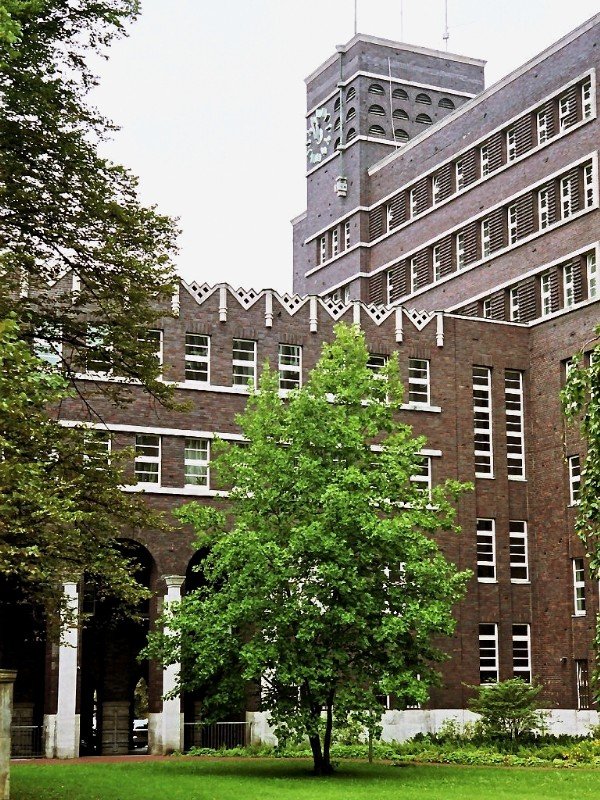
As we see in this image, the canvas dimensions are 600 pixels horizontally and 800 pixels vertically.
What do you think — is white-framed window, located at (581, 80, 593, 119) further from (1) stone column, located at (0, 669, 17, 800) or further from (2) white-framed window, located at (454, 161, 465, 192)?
(1) stone column, located at (0, 669, 17, 800)

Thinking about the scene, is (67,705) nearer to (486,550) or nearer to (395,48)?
(486,550)

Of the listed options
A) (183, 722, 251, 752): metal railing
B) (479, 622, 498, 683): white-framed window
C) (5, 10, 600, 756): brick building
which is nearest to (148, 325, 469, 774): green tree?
(5, 10, 600, 756): brick building

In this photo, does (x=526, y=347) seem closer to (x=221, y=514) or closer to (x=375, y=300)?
(x=375, y=300)

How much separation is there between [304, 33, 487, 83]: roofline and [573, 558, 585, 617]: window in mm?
34003

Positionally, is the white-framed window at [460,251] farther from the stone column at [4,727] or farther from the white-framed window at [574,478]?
the stone column at [4,727]

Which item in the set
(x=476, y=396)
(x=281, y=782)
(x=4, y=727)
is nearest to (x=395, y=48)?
(x=476, y=396)

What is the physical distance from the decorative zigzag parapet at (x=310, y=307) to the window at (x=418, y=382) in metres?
1.13

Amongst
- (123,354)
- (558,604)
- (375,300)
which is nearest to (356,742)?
(558,604)

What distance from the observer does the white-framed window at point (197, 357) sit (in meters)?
45.7

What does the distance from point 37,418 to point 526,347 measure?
33165mm

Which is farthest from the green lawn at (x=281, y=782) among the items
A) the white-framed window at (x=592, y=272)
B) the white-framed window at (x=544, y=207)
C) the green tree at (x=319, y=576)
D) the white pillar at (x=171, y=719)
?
the white-framed window at (x=544, y=207)

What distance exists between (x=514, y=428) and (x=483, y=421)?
4.68 feet

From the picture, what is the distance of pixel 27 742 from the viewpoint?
4191cm

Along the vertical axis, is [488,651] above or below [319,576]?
below
